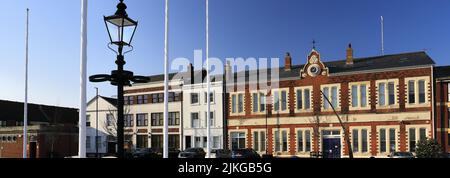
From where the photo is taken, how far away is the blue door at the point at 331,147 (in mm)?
49875

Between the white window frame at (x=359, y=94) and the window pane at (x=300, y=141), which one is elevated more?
the white window frame at (x=359, y=94)

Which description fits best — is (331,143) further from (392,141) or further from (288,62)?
(288,62)

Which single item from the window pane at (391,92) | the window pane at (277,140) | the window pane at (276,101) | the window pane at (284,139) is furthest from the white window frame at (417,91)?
the window pane at (277,140)

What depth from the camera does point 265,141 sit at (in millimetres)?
54375

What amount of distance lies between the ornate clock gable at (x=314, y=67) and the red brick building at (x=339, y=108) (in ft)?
0.33

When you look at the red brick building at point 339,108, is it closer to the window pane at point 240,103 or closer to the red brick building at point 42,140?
the window pane at point 240,103

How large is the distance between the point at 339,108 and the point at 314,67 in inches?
201

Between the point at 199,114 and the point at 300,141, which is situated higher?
the point at 199,114

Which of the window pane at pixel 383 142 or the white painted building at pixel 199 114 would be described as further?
the white painted building at pixel 199 114

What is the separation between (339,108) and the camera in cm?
5034

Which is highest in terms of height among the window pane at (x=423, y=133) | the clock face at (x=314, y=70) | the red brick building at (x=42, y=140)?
the clock face at (x=314, y=70)

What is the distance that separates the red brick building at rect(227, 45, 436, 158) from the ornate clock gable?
0.10 m

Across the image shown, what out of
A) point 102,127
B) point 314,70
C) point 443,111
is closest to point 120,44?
point 443,111
